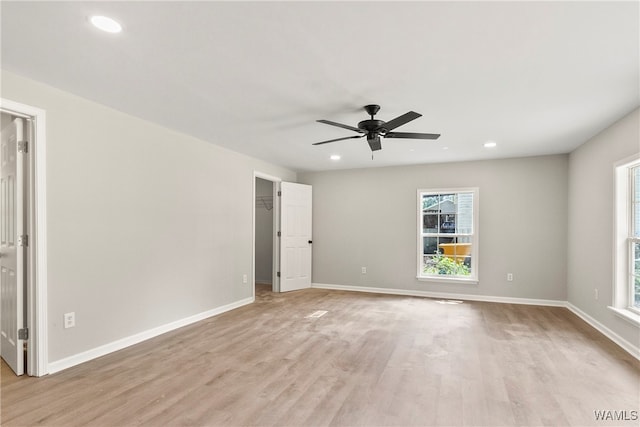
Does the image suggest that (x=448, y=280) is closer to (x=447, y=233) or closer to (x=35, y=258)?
(x=447, y=233)

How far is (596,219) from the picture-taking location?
13.6ft

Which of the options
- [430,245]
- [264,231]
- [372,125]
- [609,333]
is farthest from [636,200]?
[264,231]

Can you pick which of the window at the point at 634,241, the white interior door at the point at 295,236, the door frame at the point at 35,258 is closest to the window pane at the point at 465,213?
the window at the point at 634,241

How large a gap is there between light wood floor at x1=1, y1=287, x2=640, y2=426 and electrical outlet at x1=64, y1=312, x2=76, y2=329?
363 mm

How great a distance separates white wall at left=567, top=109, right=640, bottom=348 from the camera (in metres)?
3.46

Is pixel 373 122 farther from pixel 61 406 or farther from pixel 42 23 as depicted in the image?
pixel 61 406

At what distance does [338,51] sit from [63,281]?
2.89 m

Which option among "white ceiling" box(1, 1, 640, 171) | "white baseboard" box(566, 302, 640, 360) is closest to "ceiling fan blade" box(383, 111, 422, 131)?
"white ceiling" box(1, 1, 640, 171)

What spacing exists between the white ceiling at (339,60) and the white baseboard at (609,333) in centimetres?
226

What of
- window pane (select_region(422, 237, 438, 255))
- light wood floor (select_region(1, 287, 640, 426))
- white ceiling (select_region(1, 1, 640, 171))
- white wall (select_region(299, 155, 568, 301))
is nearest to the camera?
white ceiling (select_region(1, 1, 640, 171))

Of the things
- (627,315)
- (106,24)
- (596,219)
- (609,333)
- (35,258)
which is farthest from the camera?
(596,219)

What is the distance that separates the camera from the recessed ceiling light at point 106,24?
1.86 metres

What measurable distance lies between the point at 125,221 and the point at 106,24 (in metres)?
2.08

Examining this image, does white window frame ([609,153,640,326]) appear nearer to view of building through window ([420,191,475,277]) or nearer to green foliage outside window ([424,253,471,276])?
view of building through window ([420,191,475,277])
